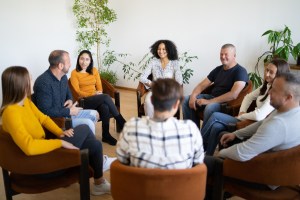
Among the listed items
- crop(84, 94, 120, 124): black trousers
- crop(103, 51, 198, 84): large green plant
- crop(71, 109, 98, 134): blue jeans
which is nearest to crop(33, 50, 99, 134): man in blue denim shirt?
crop(71, 109, 98, 134): blue jeans

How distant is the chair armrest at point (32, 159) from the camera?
69.3 inches

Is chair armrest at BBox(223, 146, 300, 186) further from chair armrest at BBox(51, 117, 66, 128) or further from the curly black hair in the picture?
the curly black hair

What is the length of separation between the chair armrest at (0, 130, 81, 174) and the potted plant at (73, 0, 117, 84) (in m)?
4.17

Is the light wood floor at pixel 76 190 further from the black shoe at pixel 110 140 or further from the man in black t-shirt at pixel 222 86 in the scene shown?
the man in black t-shirt at pixel 222 86

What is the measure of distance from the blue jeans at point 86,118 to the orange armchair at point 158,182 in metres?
1.48

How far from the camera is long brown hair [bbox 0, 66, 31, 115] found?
1.83 metres

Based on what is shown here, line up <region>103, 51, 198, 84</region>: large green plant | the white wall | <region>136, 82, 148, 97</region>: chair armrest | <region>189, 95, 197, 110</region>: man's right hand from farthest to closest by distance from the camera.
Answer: <region>103, 51, 198, 84</region>: large green plant < the white wall < <region>136, 82, 148, 97</region>: chair armrest < <region>189, 95, 197, 110</region>: man's right hand

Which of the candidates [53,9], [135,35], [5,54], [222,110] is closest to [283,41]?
[222,110]

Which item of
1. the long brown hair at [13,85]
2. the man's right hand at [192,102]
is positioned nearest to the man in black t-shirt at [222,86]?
the man's right hand at [192,102]

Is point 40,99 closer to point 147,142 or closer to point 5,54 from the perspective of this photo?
point 147,142

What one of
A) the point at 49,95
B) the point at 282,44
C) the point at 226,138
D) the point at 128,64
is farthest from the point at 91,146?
the point at 128,64

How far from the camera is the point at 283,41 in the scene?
404 centimetres

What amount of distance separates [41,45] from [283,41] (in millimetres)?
3837

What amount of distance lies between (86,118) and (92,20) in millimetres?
3451
